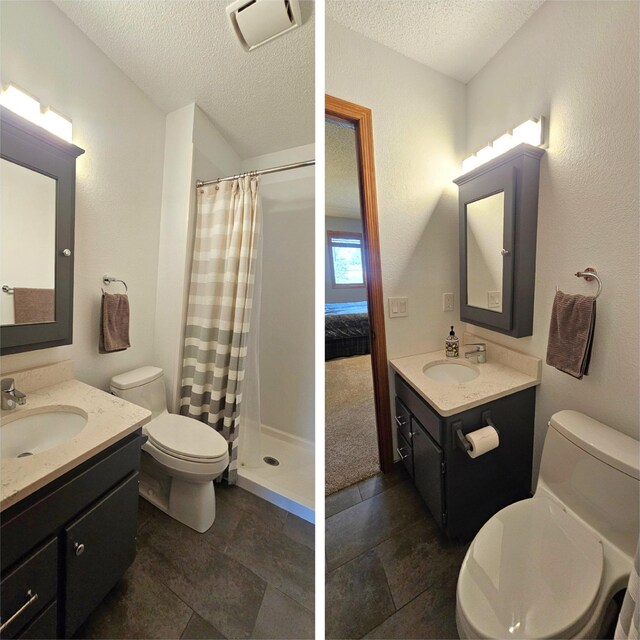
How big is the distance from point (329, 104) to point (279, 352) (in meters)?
0.93

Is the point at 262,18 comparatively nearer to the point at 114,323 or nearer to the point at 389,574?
the point at 114,323

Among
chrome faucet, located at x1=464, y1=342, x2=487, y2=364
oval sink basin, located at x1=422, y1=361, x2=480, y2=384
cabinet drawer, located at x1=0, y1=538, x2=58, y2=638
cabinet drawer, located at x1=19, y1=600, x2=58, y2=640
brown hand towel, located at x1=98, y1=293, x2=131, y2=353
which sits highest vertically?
brown hand towel, located at x1=98, y1=293, x2=131, y2=353

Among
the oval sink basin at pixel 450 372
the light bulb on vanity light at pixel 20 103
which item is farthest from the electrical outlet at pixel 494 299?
the light bulb on vanity light at pixel 20 103

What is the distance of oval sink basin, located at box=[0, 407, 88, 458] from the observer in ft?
1.64

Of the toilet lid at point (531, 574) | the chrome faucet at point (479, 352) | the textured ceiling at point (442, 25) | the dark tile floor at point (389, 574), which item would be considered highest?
the textured ceiling at point (442, 25)

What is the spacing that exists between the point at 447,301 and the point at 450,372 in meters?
0.26

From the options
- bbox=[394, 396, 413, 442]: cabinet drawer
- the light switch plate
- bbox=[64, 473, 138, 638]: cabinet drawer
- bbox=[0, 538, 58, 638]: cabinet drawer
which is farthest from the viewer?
bbox=[394, 396, 413, 442]: cabinet drawer

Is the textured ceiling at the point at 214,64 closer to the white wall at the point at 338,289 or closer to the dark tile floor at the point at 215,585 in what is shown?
the white wall at the point at 338,289

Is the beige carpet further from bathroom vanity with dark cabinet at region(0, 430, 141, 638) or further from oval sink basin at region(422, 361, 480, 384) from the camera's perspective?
bathroom vanity with dark cabinet at region(0, 430, 141, 638)

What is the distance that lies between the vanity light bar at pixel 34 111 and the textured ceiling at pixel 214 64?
7.0 inches

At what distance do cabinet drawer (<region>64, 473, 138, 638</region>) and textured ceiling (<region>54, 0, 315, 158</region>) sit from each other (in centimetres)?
84

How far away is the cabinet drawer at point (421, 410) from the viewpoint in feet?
2.71

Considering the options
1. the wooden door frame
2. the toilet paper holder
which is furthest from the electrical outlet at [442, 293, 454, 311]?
the toilet paper holder

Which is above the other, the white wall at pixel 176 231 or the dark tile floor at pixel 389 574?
the white wall at pixel 176 231
